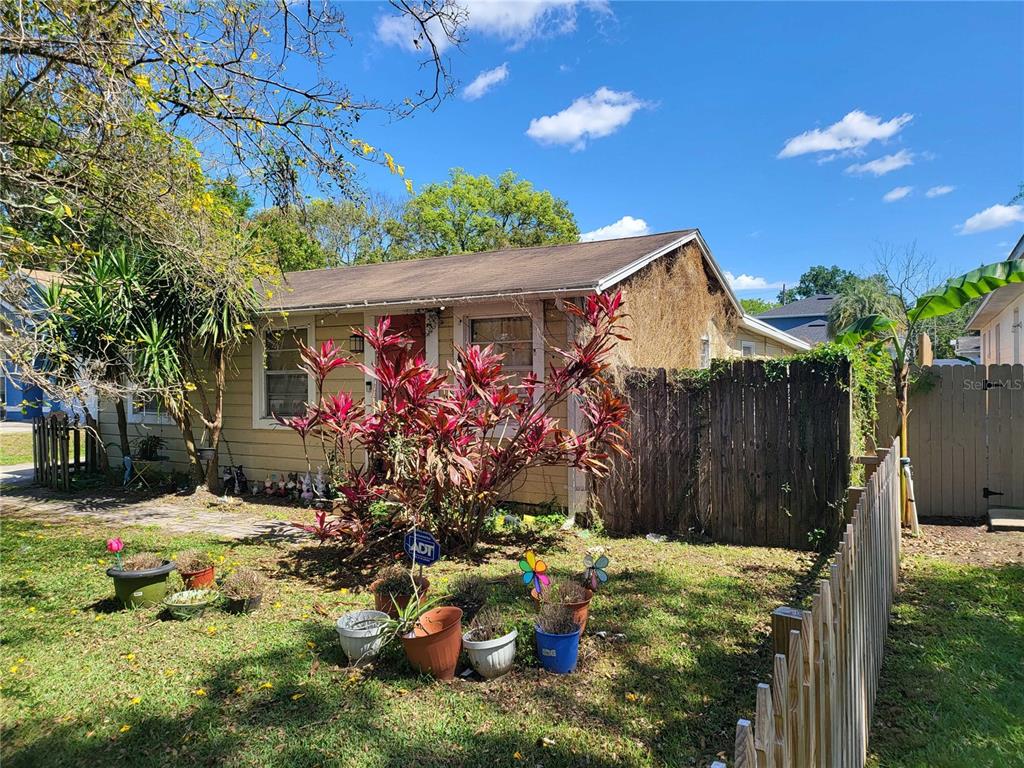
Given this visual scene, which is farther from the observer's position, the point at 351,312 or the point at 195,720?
the point at 351,312

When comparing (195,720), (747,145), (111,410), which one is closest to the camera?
(195,720)

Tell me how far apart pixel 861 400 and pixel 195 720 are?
723 cm

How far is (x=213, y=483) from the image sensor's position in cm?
942

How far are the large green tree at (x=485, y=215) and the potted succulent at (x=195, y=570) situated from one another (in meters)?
29.7

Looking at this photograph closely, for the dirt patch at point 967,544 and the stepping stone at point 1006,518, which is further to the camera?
the stepping stone at point 1006,518

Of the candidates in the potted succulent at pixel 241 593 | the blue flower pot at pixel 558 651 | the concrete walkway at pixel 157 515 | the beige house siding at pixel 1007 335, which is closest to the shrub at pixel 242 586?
the potted succulent at pixel 241 593

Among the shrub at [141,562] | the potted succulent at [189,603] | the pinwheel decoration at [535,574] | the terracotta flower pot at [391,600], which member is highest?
the pinwheel decoration at [535,574]

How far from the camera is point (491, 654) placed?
3336mm

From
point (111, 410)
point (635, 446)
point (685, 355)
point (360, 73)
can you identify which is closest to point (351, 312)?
point (360, 73)

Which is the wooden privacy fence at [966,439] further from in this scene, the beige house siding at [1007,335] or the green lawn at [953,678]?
the beige house siding at [1007,335]

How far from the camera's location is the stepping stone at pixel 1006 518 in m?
6.55

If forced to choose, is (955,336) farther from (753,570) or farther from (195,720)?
(195,720)

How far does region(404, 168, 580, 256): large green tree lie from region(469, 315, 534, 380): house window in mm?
26029

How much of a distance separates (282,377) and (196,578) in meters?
5.41
